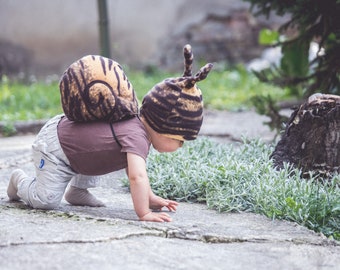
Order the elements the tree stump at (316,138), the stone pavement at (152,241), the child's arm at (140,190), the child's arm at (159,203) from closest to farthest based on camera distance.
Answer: the stone pavement at (152,241), the child's arm at (140,190), the child's arm at (159,203), the tree stump at (316,138)

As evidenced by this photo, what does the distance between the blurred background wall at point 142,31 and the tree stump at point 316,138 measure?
258 inches

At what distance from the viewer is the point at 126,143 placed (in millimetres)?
2613

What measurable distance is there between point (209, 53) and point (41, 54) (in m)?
2.52

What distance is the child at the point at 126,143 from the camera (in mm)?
2572

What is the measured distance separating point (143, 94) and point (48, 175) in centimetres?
449

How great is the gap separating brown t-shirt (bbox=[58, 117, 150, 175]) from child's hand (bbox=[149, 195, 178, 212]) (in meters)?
0.19

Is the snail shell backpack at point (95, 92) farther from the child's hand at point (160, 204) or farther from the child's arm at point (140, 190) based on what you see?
the child's hand at point (160, 204)

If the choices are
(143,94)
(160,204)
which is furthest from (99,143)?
(143,94)

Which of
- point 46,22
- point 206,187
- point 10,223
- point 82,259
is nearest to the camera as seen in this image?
point 82,259

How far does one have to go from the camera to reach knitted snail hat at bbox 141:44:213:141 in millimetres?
2600

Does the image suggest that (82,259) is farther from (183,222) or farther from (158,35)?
(158,35)

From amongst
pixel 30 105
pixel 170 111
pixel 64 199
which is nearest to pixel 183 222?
pixel 170 111

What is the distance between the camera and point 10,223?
2.40 metres

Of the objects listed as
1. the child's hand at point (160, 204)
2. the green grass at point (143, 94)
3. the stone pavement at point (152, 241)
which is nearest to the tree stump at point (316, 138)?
the stone pavement at point (152, 241)
